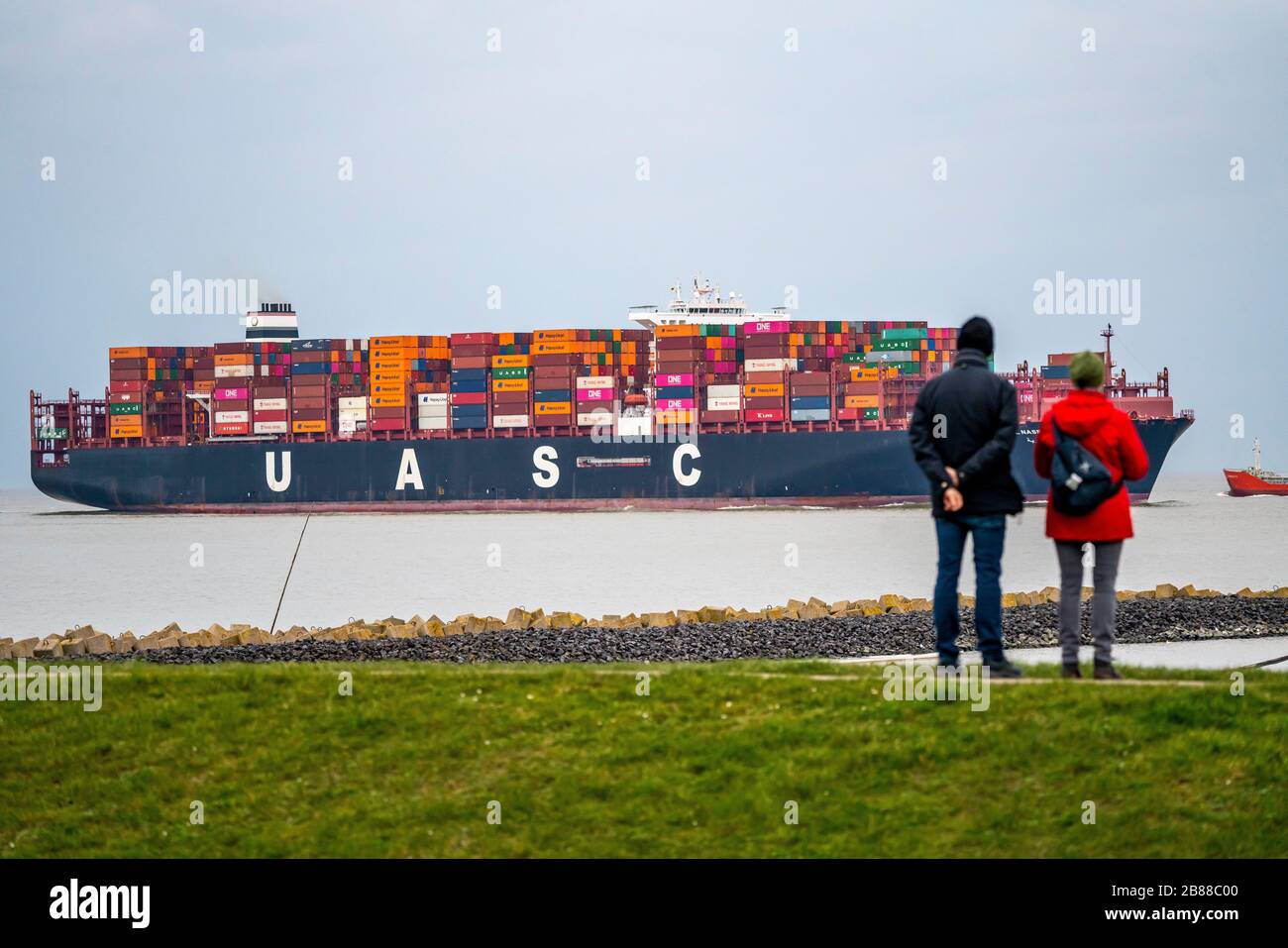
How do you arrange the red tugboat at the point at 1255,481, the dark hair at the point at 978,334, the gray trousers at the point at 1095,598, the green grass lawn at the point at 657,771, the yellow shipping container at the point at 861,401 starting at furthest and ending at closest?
the red tugboat at the point at 1255,481 < the yellow shipping container at the point at 861,401 < the dark hair at the point at 978,334 < the gray trousers at the point at 1095,598 < the green grass lawn at the point at 657,771

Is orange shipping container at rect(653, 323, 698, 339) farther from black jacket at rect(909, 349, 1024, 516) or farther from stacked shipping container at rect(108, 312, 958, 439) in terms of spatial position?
black jacket at rect(909, 349, 1024, 516)

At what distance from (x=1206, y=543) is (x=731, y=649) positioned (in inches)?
1514

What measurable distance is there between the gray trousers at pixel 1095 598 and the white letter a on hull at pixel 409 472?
192 feet

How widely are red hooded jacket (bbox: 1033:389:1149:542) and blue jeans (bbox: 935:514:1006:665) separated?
1.07 feet

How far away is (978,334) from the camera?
25.0 feet

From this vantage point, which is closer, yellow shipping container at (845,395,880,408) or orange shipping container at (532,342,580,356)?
yellow shipping container at (845,395,880,408)

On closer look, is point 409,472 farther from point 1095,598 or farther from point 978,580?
point 1095,598

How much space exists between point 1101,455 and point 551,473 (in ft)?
188

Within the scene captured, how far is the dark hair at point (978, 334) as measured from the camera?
7.61 meters

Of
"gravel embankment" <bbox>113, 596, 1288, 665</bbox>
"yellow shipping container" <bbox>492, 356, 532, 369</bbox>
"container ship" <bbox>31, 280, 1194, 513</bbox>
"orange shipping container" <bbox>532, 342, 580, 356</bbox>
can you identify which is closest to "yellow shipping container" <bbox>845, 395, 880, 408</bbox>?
"container ship" <bbox>31, 280, 1194, 513</bbox>

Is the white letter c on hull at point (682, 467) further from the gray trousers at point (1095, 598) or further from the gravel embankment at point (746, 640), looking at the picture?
the gray trousers at point (1095, 598)

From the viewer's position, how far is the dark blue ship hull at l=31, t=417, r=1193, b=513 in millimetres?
61812

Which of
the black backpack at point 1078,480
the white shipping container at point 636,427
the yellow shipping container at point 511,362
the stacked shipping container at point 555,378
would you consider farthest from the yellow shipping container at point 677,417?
the black backpack at point 1078,480
